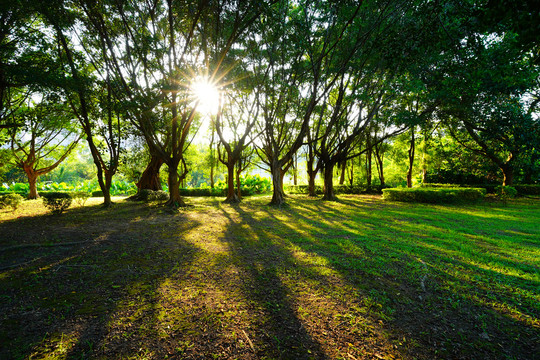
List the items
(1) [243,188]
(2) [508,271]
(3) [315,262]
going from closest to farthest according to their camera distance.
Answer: (2) [508,271], (3) [315,262], (1) [243,188]

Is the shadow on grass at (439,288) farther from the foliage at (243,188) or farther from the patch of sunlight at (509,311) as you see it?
the foliage at (243,188)

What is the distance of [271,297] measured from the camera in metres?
3.24

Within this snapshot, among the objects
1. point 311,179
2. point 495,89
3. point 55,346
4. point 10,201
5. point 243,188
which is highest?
point 495,89

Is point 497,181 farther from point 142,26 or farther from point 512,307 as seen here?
point 142,26

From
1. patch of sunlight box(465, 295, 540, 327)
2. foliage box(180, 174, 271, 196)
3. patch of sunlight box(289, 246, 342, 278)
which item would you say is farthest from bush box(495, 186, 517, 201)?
foliage box(180, 174, 271, 196)

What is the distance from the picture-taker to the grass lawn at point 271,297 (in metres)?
2.29

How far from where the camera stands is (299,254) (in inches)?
201

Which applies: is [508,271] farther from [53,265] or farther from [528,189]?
[528,189]

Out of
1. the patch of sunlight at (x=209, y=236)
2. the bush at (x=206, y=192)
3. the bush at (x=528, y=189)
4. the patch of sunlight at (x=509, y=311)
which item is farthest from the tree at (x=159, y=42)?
the bush at (x=528, y=189)

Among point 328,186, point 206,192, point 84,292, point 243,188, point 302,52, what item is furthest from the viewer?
point 243,188

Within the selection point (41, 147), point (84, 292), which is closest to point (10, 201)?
point (41, 147)

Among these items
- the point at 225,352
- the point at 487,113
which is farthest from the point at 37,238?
the point at 487,113

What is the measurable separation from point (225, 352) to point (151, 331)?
99 cm

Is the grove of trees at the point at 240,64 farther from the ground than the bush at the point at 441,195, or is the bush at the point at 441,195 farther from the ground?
the grove of trees at the point at 240,64
